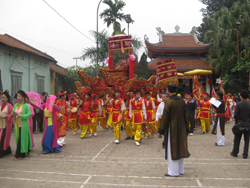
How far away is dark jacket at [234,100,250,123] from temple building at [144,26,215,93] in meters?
15.0

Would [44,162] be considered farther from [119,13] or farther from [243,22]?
[119,13]

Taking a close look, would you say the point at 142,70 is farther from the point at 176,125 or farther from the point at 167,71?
the point at 176,125

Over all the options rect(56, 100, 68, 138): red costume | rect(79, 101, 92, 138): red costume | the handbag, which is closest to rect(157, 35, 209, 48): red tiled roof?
rect(79, 101, 92, 138): red costume

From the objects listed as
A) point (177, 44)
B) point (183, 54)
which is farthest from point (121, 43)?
point (177, 44)

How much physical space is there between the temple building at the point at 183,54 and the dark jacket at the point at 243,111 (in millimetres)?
15039

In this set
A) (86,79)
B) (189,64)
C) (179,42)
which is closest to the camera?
(86,79)

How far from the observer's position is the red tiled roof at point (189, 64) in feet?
69.6

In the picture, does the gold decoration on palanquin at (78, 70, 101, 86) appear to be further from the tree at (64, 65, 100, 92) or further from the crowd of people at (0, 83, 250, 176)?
the tree at (64, 65, 100, 92)

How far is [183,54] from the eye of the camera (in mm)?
23484

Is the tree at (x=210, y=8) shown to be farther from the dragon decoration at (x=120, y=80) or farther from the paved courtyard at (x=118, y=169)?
the paved courtyard at (x=118, y=169)

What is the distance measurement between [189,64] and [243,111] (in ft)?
52.5

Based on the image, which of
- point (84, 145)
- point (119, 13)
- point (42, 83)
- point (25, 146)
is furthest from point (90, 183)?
point (119, 13)

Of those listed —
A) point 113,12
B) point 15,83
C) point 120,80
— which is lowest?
point 120,80

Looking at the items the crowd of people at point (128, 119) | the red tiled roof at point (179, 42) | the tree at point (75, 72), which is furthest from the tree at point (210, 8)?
the crowd of people at point (128, 119)
